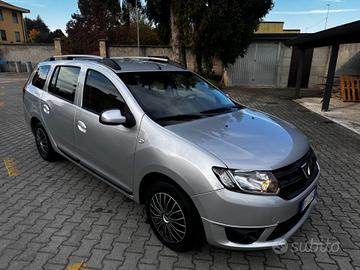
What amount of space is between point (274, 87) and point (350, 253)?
49.0ft

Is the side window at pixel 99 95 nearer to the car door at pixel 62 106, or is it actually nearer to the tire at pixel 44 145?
the car door at pixel 62 106

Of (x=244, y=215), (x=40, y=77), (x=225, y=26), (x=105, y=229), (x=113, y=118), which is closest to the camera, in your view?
(x=244, y=215)

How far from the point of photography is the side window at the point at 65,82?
11.9ft

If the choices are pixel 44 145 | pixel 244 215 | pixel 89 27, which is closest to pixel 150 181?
pixel 244 215

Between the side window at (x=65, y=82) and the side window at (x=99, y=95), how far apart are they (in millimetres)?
308

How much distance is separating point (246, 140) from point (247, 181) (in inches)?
18.2

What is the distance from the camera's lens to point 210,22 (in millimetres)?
11602

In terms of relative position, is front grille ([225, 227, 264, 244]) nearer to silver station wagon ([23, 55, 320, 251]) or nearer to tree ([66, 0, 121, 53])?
silver station wagon ([23, 55, 320, 251])

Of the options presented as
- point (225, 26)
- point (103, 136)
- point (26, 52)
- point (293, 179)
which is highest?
point (225, 26)

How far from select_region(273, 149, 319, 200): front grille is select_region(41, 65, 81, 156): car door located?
253 centimetres

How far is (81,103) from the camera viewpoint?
3.42 metres

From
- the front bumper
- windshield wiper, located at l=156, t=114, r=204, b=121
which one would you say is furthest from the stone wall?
the front bumper

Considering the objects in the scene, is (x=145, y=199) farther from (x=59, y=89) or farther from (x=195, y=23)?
(x=195, y=23)

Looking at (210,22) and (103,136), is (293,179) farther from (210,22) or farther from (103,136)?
(210,22)
